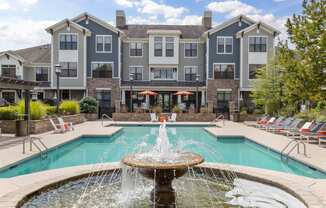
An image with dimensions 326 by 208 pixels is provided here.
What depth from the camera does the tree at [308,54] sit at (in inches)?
553

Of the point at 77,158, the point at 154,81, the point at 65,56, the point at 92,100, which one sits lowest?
the point at 77,158

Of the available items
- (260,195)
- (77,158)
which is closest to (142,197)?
(260,195)

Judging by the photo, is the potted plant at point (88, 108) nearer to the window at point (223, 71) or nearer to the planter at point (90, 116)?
the planter at point (90, 116)

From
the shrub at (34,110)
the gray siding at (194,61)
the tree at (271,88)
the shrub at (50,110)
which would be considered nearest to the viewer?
the shrub at (34,110)

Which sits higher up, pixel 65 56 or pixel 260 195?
pixel 65 56

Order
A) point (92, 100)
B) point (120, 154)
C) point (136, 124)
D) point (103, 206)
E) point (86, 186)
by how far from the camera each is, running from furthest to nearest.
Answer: point (92, 100) → point (136, 124) → point (120, 154) → point (86, 186) → point (103, 206)

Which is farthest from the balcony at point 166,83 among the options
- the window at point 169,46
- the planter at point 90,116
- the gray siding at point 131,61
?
the planter at point 90,116

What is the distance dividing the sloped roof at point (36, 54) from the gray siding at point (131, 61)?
8161mm

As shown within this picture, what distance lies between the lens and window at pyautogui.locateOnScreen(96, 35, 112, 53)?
32750 millimetres

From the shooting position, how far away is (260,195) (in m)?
6.54

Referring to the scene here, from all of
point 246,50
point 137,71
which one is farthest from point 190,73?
point 246,50

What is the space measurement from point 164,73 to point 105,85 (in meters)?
6.62

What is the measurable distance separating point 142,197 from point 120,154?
5869 mm

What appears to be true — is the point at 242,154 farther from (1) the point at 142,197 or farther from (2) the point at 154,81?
(2) the point at 154,81
